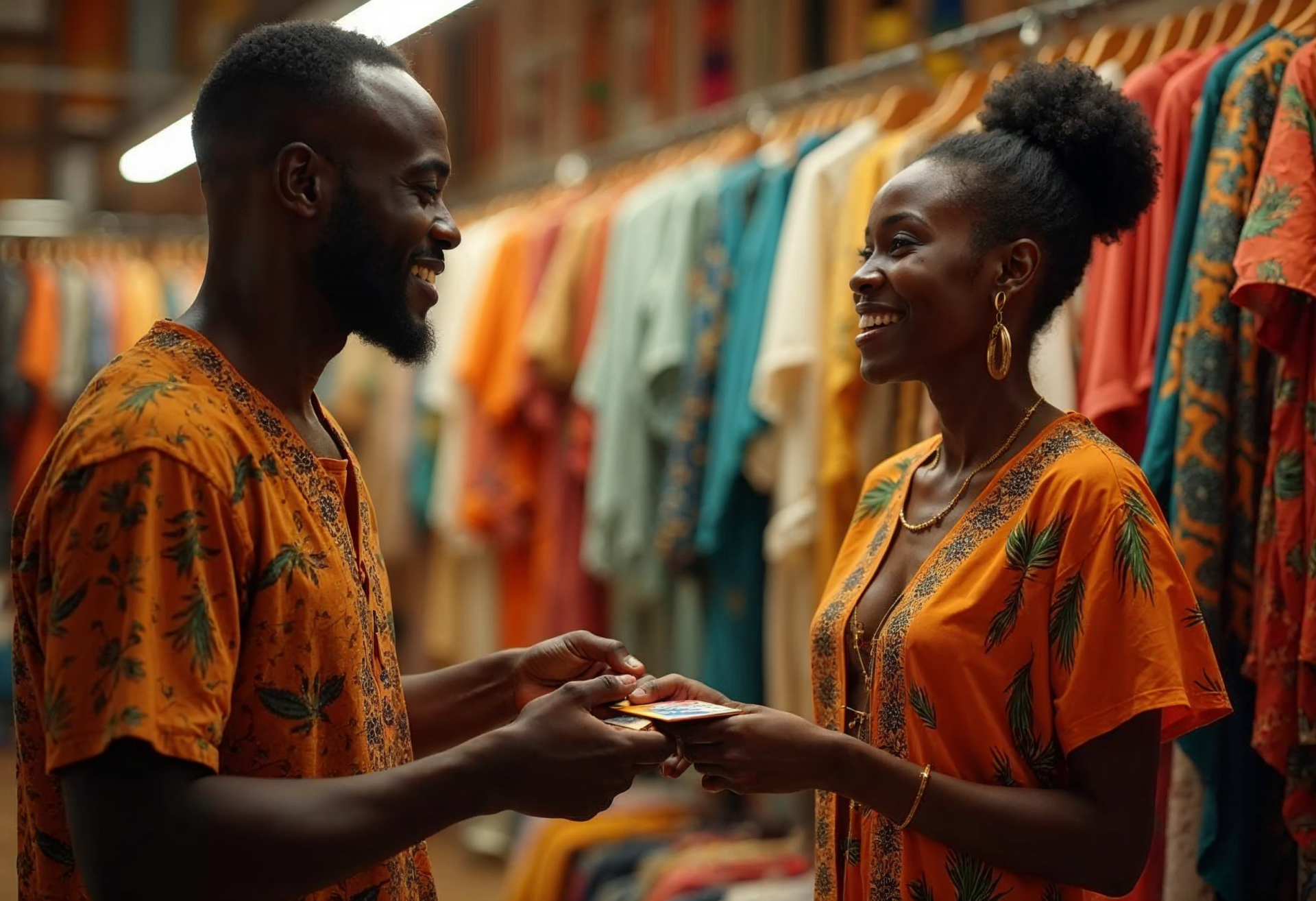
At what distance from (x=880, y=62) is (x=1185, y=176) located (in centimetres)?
138

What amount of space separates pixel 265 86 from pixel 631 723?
35.9 inches

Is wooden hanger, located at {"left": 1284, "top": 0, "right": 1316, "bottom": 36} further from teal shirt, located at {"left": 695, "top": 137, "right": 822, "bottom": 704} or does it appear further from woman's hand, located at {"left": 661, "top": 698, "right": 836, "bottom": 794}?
woman's hand, located at {"left": 661, "top": 698, "right": 836, "bottom": 794}

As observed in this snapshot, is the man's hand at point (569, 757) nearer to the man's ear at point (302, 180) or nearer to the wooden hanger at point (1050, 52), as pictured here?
the man's ear at point (302, 180)

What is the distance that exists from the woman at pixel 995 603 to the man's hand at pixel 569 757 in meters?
0.17

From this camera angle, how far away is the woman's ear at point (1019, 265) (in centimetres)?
198

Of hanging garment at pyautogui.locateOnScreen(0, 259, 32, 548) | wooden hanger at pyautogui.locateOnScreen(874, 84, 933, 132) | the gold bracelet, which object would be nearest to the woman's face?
the gold bracelet

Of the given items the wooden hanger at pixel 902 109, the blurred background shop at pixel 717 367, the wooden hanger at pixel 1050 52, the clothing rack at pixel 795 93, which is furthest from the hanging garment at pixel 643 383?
the wooden hanger at pixel 1050 52

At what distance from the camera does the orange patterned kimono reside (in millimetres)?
1710

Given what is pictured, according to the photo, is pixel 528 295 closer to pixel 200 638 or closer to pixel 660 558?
pixel 660 558

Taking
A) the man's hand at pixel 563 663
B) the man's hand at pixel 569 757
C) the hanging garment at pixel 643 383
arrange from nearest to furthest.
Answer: the man's hand at pixel 569 757, the man's hand at pixel 563 663, the hanging garment at pixel 643 383

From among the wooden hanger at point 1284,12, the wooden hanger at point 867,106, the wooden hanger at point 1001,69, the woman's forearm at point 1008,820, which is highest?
the wooden hanger at point 867,106

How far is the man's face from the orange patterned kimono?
2.64 feet

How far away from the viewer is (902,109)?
344cm

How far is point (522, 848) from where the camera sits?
13.8 ft
